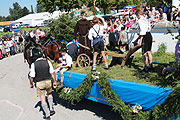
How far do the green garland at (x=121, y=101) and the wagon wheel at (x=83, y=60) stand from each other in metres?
1.51

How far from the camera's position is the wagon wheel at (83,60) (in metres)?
6.91

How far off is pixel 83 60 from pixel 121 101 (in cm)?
283

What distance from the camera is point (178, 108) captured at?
138 inches

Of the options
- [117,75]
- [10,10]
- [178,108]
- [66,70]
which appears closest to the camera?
[178,108]

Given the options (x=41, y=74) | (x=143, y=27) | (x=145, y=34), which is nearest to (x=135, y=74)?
(x=145, y=34)

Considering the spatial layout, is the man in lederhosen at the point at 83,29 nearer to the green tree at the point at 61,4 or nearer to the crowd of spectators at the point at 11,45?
the crowd of spectators at the point at 11,45

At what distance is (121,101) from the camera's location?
4.49 m

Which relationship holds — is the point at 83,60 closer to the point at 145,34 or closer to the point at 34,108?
the point at 34,108

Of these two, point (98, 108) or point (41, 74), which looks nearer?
point (41, 74)

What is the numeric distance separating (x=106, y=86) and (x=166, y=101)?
4.82ft

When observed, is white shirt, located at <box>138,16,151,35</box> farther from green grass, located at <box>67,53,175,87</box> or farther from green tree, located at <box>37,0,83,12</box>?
green tree, located at <box>37,0,83,12</box>

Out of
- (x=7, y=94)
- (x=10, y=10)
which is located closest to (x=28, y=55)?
(x=7, y=94)

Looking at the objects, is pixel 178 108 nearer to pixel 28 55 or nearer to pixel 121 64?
pixel 121 64

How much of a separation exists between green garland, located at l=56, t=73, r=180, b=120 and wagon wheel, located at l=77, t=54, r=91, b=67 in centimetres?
151
